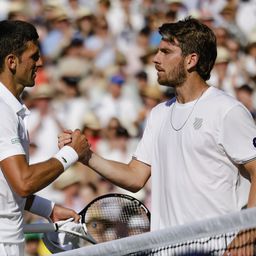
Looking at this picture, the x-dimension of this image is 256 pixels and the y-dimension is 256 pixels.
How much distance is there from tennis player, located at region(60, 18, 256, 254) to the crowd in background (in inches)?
139

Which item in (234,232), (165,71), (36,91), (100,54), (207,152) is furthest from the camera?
(100,54)

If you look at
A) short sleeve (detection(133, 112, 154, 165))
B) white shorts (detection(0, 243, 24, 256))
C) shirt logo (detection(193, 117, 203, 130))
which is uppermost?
shirt logo (detection(193, 117, 203, 130))

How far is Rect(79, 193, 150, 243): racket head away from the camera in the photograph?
17.6 ft

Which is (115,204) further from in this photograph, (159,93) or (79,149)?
(159,93)

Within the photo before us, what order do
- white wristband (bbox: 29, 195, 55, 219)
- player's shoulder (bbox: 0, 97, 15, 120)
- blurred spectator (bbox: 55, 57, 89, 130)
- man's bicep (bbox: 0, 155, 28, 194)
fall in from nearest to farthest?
man's bicep (bbox: 0, 155, 28, 194) < player's shoulder (bbox: 0, 97, 15, 120) < white wristband (bbox: 29, 195, 55, 219) < blurred spectator (bbox: 55, 57, 89, 130)

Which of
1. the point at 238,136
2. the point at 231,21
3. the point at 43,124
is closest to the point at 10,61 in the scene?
the point at 238,136

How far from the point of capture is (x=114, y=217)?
17.6ft

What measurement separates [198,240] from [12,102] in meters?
1.28

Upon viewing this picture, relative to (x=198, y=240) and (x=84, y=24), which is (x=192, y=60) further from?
(x=84, y=24)

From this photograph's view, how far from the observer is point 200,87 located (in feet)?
16.6

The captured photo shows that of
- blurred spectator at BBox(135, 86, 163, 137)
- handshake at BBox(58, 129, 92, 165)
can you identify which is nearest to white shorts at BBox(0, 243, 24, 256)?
handshake at BBox(58, 129, 92, 165)

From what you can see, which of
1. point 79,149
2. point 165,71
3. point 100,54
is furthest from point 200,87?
point 100,54

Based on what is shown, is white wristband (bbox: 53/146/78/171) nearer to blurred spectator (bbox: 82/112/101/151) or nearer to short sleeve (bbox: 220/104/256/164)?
short sleeve (bbox: 220/104/256/164)

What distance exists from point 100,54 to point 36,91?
1049mm
